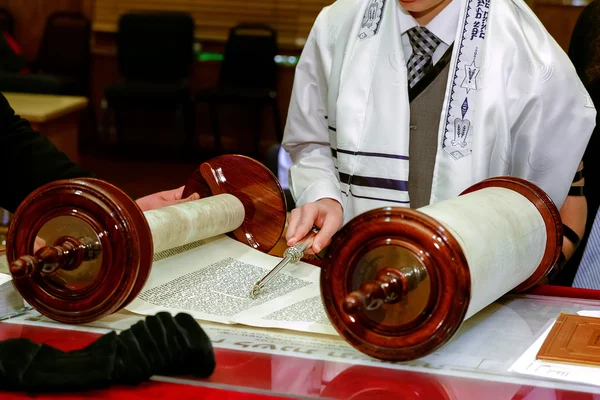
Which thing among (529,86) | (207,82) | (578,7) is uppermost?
(529,86)

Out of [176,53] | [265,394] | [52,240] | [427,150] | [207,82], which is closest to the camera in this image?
[265,394]

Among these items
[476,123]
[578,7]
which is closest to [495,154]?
[476,123]

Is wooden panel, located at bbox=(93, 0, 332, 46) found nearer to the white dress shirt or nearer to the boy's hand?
the white dress shirt

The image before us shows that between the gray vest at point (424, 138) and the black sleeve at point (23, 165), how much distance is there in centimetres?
59

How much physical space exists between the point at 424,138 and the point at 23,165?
0.73m

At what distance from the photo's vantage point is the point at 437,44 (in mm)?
1469

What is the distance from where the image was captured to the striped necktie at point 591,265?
1524 millimetres

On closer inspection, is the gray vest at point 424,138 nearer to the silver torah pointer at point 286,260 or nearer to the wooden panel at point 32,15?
the silver torah pointer at point 286,260

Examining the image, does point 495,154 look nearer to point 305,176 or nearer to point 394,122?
point 394,122

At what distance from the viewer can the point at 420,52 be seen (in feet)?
4.88

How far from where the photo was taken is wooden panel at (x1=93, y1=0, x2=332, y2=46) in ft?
22.4

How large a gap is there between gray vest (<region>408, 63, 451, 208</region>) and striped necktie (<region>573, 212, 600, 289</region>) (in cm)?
33

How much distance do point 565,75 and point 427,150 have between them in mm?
278

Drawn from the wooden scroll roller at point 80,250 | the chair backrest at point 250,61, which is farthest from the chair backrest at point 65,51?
the wooden scroll roller at point 80,250
